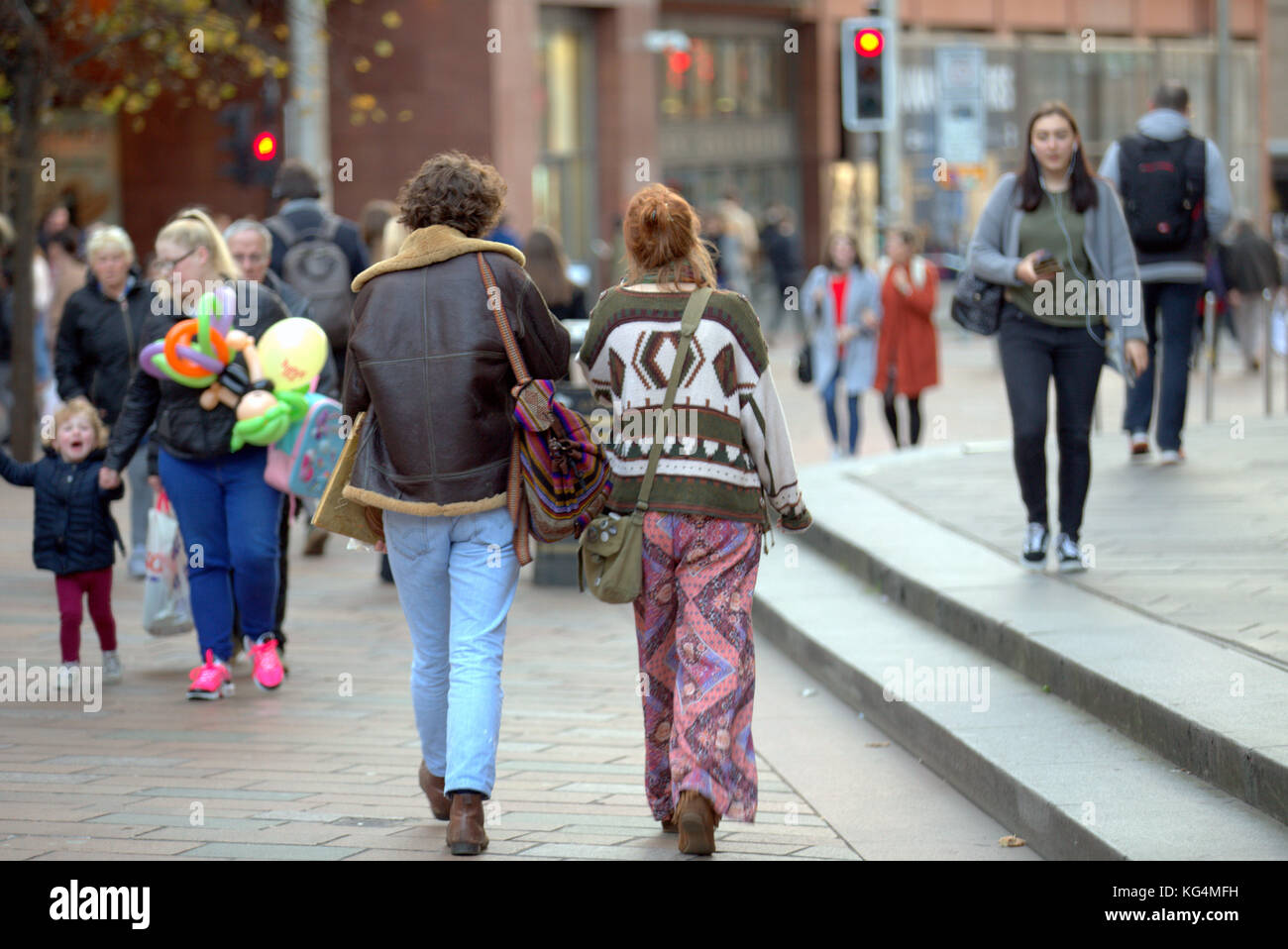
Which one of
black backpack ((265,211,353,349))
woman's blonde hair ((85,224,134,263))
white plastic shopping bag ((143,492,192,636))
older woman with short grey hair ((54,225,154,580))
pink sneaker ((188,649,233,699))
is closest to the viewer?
pink sneaker ((188,649,233,699))

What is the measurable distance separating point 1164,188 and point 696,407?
5.86 meters

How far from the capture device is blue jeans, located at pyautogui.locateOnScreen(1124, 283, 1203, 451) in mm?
10258

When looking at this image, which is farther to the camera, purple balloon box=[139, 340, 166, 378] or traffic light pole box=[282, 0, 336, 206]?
traffic light pole box=[282, 0, 336, 206]

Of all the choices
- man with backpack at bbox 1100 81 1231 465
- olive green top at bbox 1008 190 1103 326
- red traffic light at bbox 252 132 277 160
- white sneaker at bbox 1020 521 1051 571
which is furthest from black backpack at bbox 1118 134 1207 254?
red traffic light at bbox 252 132 277 160

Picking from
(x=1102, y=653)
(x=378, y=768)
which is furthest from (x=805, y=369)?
(x=378, y=768)

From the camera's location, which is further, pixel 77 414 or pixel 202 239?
pixel 77 414

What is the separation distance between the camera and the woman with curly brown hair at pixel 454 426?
196 inches

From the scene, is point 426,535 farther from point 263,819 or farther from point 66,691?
point 66,691

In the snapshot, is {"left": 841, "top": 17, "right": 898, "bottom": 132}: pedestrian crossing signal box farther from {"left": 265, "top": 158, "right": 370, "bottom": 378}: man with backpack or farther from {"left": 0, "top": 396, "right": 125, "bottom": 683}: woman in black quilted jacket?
{"left": 0, "top": 396, "right": 125, "bottom": 683}: woman in black quilted jacket

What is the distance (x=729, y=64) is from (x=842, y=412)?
2210 cm

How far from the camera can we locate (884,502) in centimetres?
1033

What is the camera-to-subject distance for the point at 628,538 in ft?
16.5

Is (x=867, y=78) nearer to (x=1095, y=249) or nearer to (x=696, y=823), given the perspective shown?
(x=1095, y=249)

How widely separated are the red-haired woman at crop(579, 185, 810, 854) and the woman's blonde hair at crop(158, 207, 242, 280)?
8.28 ft
